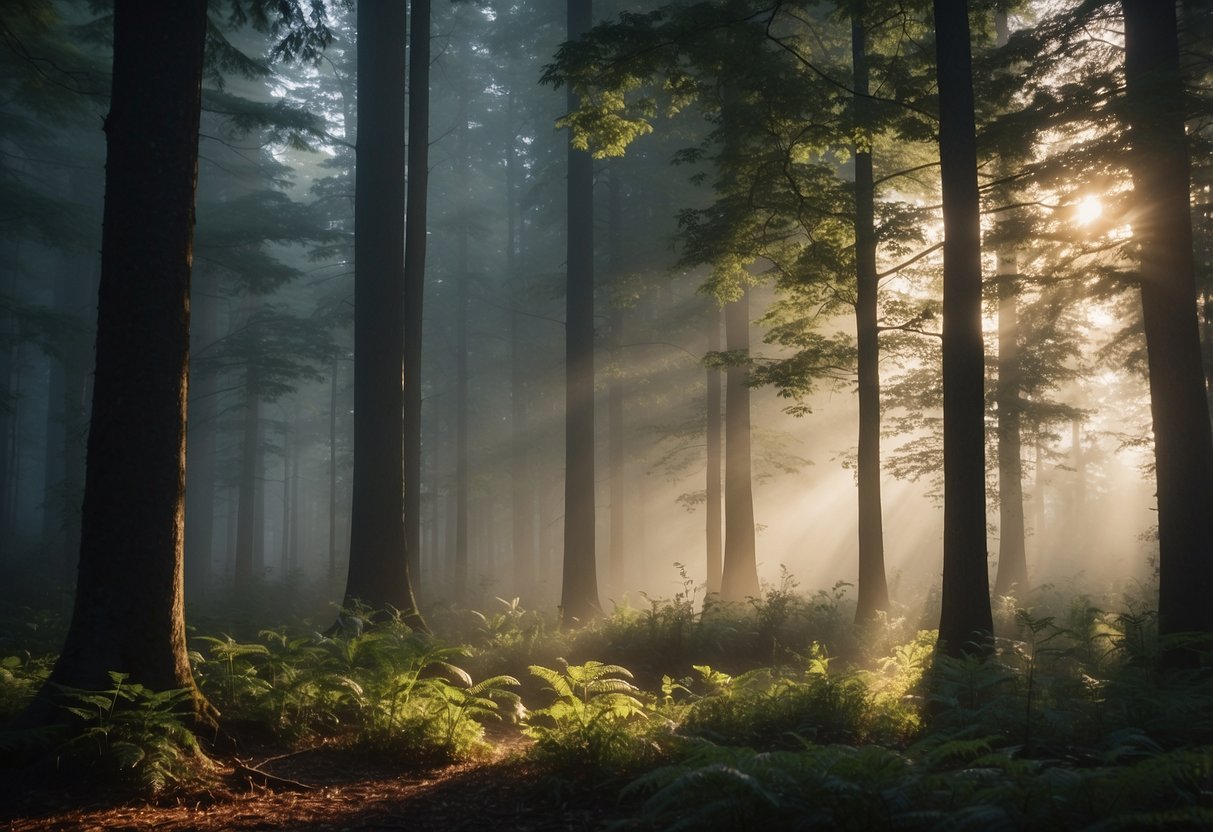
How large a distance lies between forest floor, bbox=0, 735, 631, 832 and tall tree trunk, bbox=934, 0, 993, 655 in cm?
466

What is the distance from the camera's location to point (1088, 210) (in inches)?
465

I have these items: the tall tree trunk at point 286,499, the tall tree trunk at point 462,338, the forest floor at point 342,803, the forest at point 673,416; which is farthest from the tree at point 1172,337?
the tall tree trunk at point 286,499

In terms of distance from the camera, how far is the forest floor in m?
5.03

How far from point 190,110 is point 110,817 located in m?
5.73

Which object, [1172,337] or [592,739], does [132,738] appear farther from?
[1172,337]

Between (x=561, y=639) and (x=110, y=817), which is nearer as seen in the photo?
(x=110, y=817)

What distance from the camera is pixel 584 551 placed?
1608 cm

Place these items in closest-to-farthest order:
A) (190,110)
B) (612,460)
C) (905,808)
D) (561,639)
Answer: (905,808), (190,110), (561,639), (612,460)

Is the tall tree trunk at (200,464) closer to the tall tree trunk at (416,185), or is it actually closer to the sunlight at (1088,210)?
the tall tree trunk at (416,185)

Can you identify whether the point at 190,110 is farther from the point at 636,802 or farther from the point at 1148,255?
the point at 1148,255

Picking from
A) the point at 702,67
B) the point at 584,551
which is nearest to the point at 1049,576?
the point at 584,551

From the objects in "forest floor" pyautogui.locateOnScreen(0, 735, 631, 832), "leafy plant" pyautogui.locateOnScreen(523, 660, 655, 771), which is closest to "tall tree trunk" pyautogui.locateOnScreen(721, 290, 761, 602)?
"leafy plant" pyautogui.locateOnScreen(523, 660, 655, 771)

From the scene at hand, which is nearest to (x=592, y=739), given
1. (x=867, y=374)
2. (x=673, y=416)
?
(x=867, y=374)

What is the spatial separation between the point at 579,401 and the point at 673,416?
11.2 m
